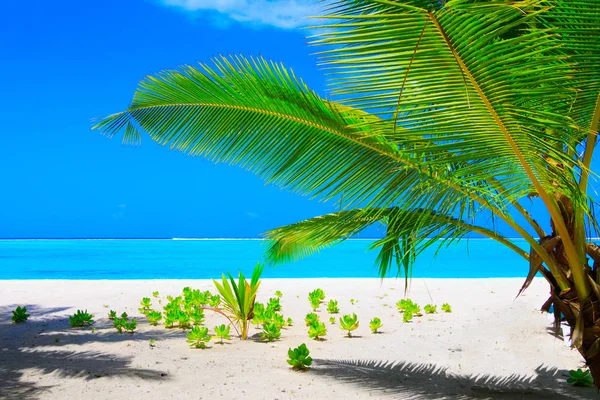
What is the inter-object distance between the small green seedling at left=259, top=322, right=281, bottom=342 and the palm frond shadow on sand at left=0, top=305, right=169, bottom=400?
117cm

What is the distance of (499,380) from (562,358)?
3.82 ft

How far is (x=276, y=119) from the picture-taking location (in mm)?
3424

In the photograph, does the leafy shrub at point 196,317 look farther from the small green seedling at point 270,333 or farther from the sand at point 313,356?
the small green seedling at point 270,333

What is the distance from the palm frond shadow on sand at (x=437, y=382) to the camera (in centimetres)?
395

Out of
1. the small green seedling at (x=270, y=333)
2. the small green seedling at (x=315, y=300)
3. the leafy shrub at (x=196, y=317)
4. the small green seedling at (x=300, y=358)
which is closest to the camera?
the small green seedling at (x=300, y=358)

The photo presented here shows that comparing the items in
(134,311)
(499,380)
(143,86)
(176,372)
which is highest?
(143,86)

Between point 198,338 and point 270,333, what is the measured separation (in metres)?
0.75

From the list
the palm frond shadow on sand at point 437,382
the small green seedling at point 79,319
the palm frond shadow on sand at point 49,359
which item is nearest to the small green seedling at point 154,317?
the palm frond shadow on sand at point 49,359

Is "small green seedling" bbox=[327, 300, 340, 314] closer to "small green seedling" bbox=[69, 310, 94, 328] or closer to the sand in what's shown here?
the sand

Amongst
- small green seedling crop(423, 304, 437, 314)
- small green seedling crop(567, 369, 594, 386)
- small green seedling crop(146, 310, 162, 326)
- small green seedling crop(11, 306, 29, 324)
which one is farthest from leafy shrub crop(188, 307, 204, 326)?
small green seedling crop(567, 369, 594, 386)

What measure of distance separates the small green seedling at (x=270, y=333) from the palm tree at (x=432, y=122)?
1.25 metres

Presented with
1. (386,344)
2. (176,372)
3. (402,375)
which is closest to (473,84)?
(402,375)

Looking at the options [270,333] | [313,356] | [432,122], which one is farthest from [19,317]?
[432,122]

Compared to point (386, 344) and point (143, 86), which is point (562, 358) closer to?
point (386, 344)
